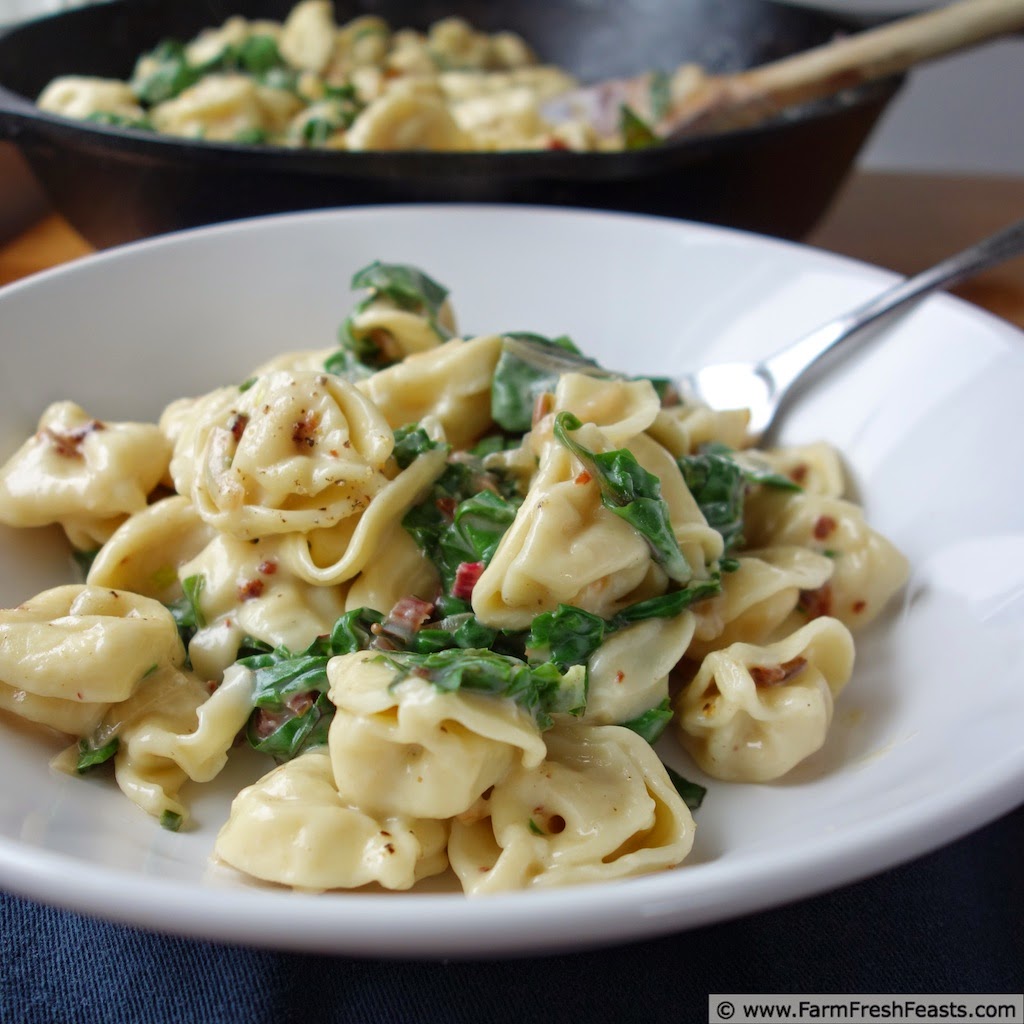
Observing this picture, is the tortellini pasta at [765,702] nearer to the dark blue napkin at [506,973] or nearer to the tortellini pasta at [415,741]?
the dark blue napkin at [506,973]

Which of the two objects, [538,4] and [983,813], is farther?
[538,4]

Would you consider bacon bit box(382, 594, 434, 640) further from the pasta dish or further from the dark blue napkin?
the pasta dish

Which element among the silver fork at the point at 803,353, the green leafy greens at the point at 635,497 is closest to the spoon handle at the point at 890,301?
the silver fork at the point at 803,353

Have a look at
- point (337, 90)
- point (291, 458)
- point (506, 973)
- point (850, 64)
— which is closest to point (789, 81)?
point (850, 64)

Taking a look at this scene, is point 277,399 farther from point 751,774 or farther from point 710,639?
point 751,774

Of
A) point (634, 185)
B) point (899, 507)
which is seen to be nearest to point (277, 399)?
point (899, 507)

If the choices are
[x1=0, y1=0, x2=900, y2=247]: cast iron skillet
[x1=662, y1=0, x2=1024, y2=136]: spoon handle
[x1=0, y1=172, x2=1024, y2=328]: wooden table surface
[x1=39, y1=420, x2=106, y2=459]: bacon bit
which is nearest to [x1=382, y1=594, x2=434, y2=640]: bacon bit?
[x1=39, y1=420, x2=106, y2=459]: bacon bit
